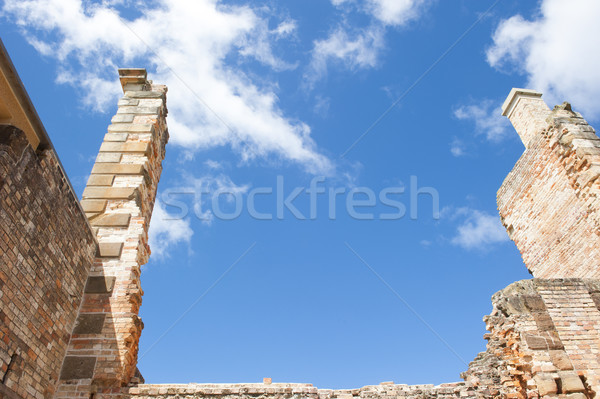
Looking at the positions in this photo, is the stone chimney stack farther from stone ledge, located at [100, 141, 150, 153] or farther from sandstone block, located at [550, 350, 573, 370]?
stone ledge, located at [100, 141, 150, 153]

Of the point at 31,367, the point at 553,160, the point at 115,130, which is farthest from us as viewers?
the point at 553,160

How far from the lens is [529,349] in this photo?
657 cm

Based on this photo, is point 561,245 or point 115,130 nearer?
point 115,130

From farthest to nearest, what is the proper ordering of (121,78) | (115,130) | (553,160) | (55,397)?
(553,160)
(121,78)
(115,130)
(55,397)

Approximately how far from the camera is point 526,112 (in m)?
12.5

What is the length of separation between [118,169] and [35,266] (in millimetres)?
3217

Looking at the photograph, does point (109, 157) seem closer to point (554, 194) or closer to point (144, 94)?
point (144, 94)

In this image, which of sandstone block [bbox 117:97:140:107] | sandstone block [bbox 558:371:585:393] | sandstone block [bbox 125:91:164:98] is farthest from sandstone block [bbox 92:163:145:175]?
sandstone block [bbox 558:371:585:393]

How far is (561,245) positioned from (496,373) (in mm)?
5218

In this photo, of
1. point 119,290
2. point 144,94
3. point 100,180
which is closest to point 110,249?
point 119,290

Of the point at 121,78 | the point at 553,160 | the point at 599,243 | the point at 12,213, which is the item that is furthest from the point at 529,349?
the point at 121,78

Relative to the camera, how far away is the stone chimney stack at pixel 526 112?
12.2 meters

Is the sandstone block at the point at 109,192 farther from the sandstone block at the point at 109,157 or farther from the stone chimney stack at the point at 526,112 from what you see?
the stone chimney stack at the point at 526,112

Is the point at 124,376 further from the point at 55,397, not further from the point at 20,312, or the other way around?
the point at 20,312
